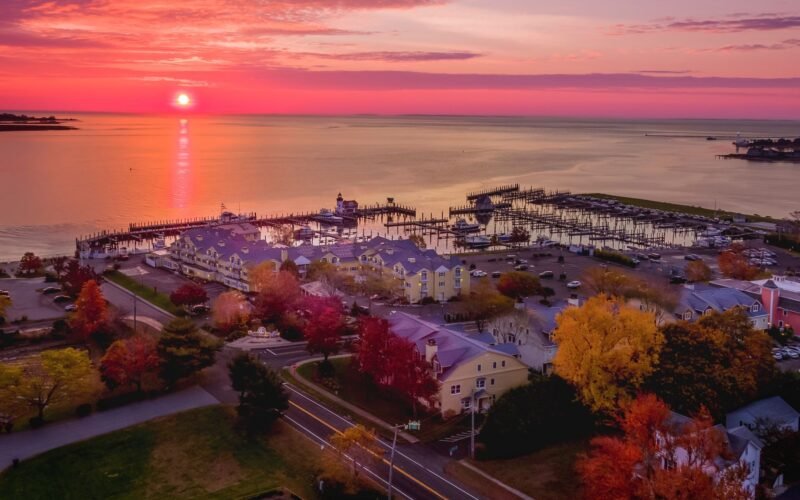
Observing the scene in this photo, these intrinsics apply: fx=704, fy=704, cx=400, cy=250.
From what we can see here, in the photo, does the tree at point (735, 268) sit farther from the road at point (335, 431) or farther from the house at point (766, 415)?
the road at point (335, 431)

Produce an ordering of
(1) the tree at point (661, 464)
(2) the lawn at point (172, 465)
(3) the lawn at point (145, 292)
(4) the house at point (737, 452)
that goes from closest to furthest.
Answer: (1) the tree at point (661, 464), (4) the house at point (737, 452), (2) the lawn at point (172, 465), (3) the lawn at point (145, 292)

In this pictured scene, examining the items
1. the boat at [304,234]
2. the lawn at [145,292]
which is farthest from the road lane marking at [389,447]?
the boat at [304,234]

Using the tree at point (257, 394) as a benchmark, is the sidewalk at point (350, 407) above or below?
below

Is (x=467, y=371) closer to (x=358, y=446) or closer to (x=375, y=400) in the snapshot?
(x=375, y=400)

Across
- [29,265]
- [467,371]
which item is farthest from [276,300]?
[29,265]

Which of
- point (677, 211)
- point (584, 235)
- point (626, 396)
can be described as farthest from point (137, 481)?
point (677, 211)

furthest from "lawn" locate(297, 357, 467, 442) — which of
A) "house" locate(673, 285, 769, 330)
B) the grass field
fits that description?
the grass field

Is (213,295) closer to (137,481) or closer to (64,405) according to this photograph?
(64,405)
